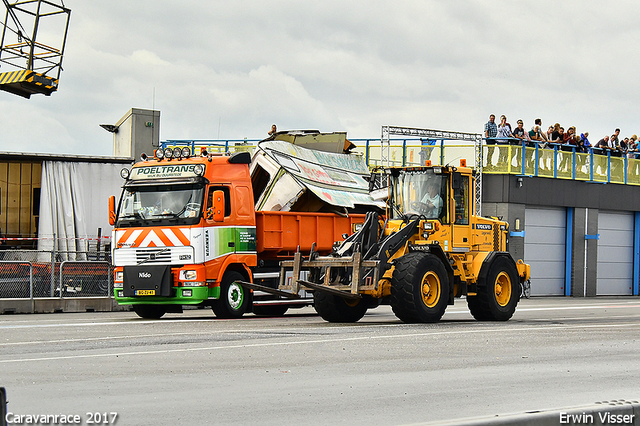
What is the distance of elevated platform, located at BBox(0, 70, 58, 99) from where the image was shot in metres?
20.3

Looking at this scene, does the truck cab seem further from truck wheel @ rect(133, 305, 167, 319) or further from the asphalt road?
the asphalt road

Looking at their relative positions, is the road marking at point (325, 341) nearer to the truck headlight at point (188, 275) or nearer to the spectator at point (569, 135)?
the truck headlight at point (188, 275)

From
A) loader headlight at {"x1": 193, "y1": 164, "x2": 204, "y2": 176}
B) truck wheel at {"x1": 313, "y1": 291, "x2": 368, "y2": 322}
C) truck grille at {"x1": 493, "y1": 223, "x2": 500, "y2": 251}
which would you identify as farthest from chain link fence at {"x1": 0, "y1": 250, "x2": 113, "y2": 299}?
truck grille at {"x1": 493, "y1": 223, "x2": 500, "y2": 251}

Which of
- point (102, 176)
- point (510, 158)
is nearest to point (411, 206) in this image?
point (102, 176)

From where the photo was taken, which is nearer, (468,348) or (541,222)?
(468,348)

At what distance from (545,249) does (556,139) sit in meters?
4.40

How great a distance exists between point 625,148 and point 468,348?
29.1m

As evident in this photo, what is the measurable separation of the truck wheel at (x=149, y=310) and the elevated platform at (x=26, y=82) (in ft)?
17.9

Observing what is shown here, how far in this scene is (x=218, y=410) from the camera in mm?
7020

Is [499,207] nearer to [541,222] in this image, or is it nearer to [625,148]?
[541,222]

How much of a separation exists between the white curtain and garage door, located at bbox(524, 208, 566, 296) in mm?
Answer: 16141

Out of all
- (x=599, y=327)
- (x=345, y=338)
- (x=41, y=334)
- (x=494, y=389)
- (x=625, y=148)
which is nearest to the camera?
(x=494, y=389)

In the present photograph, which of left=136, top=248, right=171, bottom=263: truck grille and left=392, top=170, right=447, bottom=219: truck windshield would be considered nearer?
left=392, top=170, right=447, bottom=219: truck windshield

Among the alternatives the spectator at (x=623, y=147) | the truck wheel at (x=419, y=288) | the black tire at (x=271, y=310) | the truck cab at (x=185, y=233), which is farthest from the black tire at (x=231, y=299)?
the spectator at (x=623, y=147)
